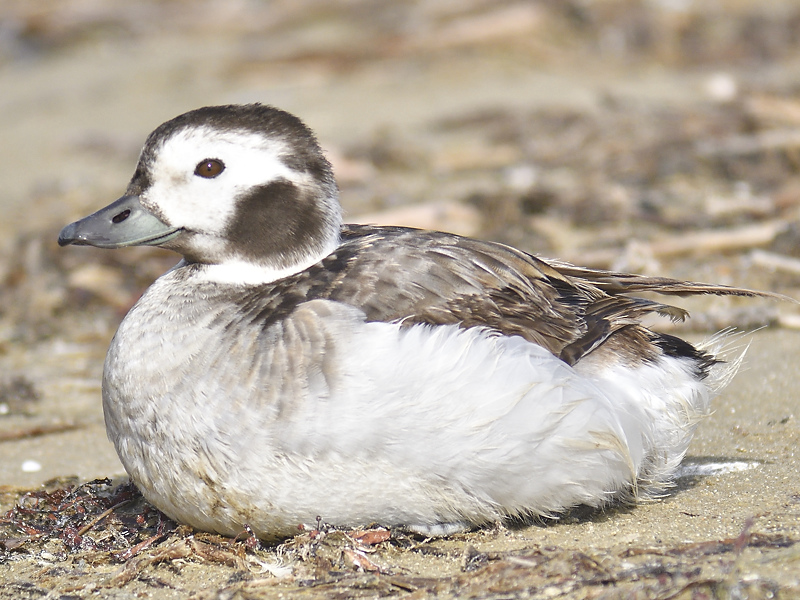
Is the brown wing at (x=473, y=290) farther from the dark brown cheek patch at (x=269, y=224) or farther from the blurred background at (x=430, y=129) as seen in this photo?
the blurred background at (x=430, y=129)

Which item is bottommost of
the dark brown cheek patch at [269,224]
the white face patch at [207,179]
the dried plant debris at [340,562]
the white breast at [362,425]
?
the dried plant debris at [340,562]

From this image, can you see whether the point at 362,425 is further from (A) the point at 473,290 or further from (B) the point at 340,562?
(A) the point at 473,290

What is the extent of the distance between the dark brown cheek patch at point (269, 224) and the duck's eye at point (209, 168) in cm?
14

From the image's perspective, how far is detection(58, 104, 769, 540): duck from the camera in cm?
336

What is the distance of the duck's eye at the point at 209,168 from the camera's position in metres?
3.81

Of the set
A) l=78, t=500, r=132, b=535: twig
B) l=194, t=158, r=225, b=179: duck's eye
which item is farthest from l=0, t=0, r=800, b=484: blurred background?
l=194, t=158, r=225, b=179: duck's eye

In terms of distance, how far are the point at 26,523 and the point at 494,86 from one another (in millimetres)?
8300

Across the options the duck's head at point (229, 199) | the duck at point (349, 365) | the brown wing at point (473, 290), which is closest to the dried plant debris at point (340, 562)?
the duck at point (349, 365)

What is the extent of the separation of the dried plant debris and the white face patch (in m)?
1.19

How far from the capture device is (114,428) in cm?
375

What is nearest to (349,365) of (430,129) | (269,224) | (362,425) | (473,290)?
(362,425)

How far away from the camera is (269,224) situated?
387 centimetres

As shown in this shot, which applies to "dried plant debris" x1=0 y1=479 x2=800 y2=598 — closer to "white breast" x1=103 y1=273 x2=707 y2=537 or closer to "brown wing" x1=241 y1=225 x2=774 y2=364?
"white breast" x1=103 y1=273 x2=707 y2=537

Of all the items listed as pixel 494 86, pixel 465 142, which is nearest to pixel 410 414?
pixel 465 142
